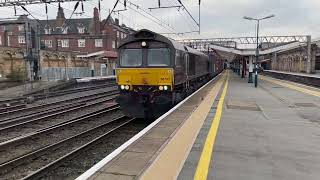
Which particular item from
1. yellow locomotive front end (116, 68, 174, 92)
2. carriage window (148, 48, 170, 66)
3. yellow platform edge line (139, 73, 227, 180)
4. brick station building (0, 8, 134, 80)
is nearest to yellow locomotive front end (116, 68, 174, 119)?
yellow locomotive front end (116, 68, 174, 92)

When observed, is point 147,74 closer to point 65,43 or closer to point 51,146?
point 51,146

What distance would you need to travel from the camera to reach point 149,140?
8.38 meters

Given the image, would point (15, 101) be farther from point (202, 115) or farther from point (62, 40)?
point (62, 40)

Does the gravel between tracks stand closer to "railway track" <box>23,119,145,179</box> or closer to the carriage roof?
"railway track" <box>23,119,145,179</box>

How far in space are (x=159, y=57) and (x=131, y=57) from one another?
1123mm

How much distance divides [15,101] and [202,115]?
47.9 ft

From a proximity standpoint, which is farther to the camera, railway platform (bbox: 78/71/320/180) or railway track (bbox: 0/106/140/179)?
railway track (bbox: 0/106/140/179)

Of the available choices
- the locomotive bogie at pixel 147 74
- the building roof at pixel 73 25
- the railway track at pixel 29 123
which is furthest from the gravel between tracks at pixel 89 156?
the building roof at pixel 73 25

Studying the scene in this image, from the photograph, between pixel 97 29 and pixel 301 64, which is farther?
pixel 97 29

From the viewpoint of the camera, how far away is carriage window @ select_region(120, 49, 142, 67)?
1455cm

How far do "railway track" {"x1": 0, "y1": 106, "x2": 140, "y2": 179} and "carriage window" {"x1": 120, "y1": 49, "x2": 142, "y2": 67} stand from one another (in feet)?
7.54

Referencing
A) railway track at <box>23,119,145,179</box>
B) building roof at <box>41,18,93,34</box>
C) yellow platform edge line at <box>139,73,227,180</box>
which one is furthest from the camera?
building roof at <box>41,18,93,34</box>

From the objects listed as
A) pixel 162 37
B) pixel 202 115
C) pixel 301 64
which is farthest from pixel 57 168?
pixel 301 64

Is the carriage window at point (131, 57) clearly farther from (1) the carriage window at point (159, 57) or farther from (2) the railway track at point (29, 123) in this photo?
(2) the railway track at point (29, 123)
